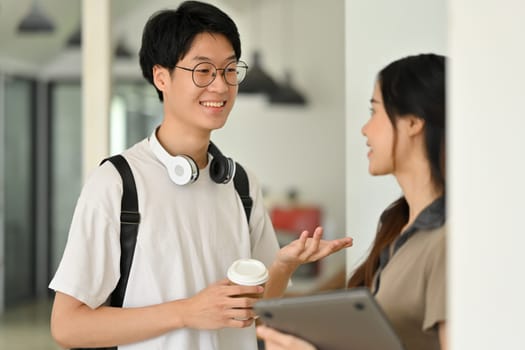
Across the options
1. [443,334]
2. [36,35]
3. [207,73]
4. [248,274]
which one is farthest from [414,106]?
[36,35]

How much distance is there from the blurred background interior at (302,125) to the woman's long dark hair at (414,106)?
245 mm

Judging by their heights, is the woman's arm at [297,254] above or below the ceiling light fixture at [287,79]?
below

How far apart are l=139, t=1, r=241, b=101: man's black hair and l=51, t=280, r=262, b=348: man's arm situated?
568 millimetres

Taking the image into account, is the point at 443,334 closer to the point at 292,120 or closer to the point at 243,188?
the point at 243,188

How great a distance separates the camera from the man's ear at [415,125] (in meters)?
1.43

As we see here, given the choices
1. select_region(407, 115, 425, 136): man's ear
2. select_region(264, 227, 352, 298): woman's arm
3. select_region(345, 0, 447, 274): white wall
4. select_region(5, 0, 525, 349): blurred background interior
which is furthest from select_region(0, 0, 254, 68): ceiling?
select_region(407, 115, 425, 136): man's ear

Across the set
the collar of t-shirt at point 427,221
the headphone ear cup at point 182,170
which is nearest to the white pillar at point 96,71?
the headphone ear cup at point 182,170

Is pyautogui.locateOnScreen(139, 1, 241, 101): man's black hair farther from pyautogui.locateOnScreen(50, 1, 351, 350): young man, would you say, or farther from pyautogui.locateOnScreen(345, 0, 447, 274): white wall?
pyautogui.locateOnScreen(345, 0, 447, 274): white wall

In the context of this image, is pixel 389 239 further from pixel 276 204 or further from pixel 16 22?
pixel 276 204

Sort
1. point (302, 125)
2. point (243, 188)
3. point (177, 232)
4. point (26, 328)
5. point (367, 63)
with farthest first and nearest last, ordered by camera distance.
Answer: point (302, 125) < point (26, 328) < point (367, 63) < point (243, 188) < point (177, 232)

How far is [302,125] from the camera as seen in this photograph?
9.06 m

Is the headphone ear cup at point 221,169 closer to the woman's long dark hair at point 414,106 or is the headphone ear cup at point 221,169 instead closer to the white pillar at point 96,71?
the woman's long dark hair at point 414,106

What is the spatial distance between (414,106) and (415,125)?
0.11 ft

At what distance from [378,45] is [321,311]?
1077 millimetres
